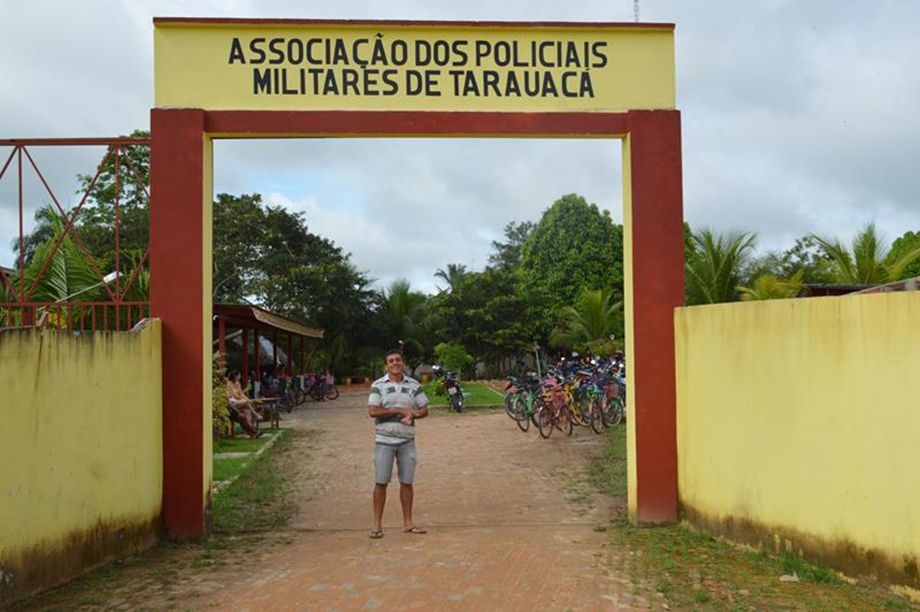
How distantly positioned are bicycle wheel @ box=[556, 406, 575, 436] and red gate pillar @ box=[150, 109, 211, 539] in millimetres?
7980

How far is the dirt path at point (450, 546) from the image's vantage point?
16.8ft

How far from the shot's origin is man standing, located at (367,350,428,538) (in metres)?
6.87

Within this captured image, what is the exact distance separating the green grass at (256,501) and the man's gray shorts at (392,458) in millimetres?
1328

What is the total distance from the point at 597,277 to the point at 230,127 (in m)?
28.6

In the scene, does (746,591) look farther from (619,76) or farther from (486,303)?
(486,303)

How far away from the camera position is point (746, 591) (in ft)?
17.0

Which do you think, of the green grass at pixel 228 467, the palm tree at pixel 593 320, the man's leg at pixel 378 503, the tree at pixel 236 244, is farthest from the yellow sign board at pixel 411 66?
the tree at pixel 236 244

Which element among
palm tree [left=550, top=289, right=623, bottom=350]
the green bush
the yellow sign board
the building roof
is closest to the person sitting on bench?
the building roof

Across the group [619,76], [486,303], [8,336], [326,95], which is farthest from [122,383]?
[486,303]

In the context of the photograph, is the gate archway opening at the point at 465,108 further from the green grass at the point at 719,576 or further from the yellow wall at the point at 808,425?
the green grass at the point at 719,576

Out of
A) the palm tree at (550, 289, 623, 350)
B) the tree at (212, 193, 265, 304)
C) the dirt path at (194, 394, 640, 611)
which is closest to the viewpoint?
the dirt path at (194, 394, 640, 611)

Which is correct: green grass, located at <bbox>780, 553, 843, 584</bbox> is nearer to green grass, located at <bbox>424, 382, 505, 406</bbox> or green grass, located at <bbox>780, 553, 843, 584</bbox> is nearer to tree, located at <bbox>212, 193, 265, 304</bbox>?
green grass, located at <bbox>424, 382, 505, 406</bbox>

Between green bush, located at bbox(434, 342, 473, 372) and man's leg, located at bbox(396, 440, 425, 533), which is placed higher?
green bush, located at bbox(434, 342, 473, 372)

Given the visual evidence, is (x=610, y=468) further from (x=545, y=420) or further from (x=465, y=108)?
(x=465, y=108)
